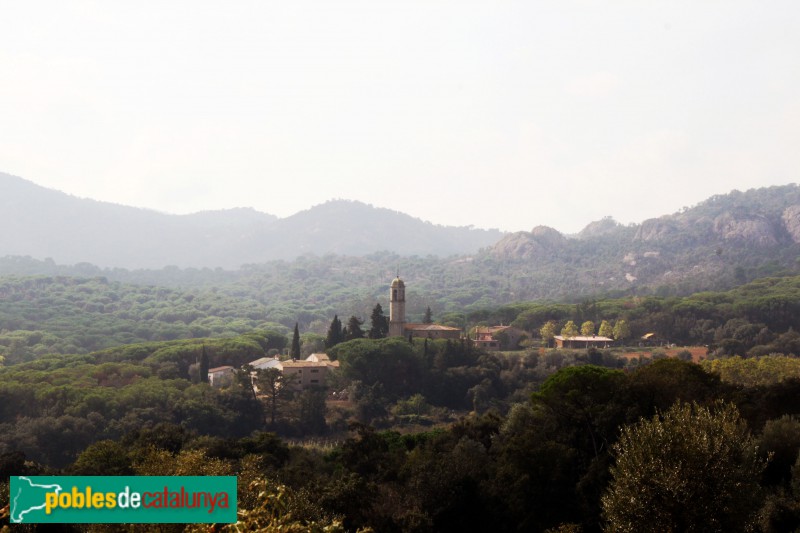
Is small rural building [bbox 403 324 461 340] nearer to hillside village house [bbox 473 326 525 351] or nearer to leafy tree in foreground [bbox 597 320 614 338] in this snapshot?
hillside village house [bbox 473 326 525 351]

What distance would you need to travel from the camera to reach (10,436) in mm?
53719

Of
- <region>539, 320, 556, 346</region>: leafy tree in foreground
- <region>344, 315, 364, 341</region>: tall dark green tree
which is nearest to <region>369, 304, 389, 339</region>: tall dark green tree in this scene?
<region>344, 315, 364, 341</region>: tall dark green tree

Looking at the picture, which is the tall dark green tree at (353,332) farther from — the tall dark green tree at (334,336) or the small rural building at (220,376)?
the small rural building at (220,376)

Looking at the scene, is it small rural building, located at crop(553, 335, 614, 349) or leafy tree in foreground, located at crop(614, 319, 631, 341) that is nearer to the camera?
small rural building, located at crop(553, 335, 614, 349)

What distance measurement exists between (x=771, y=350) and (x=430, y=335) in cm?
3625

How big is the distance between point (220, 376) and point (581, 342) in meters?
42.9

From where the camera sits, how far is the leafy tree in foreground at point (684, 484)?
1839cm

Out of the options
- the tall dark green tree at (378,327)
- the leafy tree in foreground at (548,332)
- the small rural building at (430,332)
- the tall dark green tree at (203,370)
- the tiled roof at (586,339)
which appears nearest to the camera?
the tall dark green tree at (203,370)

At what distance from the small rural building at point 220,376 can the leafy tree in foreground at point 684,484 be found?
54.1 m

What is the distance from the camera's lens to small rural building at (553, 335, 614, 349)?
89.2m

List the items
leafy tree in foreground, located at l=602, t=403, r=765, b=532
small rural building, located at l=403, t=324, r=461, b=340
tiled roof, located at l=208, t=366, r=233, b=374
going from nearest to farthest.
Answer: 1. leafy tree in foreground, located at l=602, t=403, r=765, b=532
2. tiled roof, located at l=208, t=366, r=233, b=374
3. small rural building, located at l=403, t=324, r=461, b=340

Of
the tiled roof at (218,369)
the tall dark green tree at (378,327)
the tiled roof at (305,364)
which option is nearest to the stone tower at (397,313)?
the tall dark green tree at (378,327)

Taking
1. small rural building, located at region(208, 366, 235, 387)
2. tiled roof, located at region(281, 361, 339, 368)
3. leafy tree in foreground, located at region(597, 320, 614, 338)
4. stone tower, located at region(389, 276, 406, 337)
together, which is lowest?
small rural building, located at region(208, 366, 235, 387)

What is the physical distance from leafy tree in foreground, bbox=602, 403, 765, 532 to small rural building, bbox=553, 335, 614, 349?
228 ft
